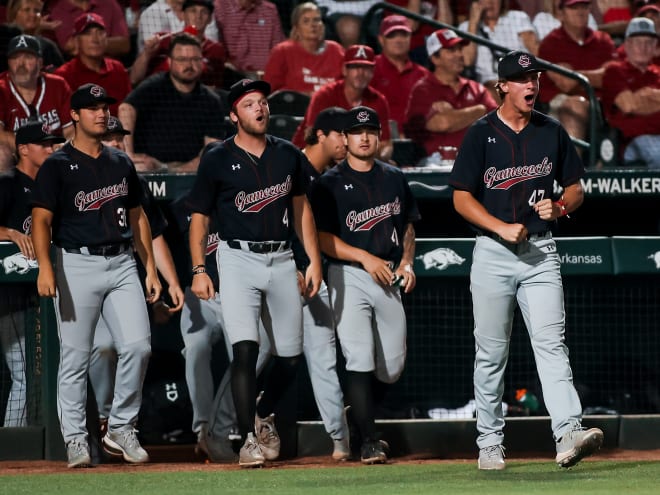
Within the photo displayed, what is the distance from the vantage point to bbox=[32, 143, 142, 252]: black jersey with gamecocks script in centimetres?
578

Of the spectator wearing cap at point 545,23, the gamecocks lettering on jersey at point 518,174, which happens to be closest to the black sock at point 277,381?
the gamecocks lettering on jersey at point 518,174

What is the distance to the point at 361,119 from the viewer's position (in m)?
5.97

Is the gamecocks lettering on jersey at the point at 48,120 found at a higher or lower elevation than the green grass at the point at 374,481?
higher

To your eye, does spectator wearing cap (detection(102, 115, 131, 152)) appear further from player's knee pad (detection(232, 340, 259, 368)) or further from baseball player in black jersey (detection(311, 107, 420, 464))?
player's knee pad (detection(232, 340, 259, 368))

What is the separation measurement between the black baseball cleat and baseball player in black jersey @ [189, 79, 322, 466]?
1.65 ft

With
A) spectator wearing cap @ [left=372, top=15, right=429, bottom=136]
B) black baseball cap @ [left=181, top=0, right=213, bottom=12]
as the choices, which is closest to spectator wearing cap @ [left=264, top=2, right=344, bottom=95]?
spectator wearing cap @ [left=372, top=15, right=429, bottom=136]

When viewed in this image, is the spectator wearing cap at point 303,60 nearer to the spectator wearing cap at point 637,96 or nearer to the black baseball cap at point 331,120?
the spectator wearing cap at point 637,96

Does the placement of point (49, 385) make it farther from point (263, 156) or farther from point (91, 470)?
point (263, 156)

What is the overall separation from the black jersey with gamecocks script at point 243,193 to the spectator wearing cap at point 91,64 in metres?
2.68

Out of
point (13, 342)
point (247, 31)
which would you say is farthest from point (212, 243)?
point (247, 31)

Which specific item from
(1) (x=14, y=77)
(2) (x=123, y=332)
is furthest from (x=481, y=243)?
(1) (x=14, y=77)

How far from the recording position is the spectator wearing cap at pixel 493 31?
9.67 m

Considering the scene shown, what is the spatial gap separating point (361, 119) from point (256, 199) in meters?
0.71

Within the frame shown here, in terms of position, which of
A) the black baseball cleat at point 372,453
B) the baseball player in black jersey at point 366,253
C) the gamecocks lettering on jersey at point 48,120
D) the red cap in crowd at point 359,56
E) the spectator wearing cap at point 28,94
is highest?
the red cap in crowd at point 359,56
